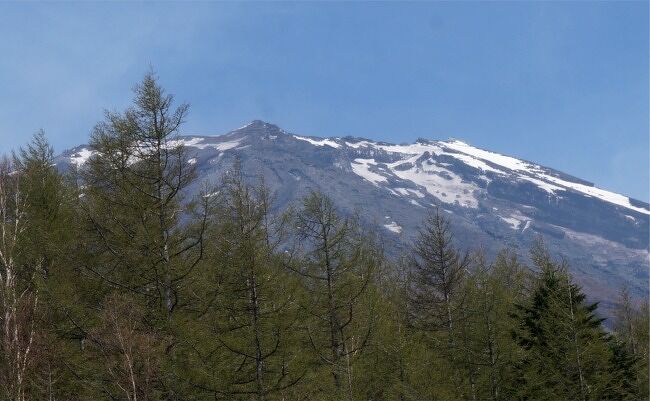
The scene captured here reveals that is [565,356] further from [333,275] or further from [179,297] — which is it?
[179,297]

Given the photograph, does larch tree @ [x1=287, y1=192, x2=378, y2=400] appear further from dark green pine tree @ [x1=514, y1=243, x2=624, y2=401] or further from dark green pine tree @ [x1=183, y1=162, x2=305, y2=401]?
dark green pine tree @ [x1=514, y1=243, x2=624, y2=401]

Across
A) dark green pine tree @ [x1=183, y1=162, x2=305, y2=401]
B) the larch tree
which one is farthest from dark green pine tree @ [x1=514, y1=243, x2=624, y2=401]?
dark green pine tree @ [x1=183, y1=162, x2=305, y2=401]

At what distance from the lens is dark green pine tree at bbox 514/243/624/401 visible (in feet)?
70.7

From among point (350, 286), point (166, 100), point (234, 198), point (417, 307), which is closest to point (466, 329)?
point (417, 307)

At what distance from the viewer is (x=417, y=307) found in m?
27.7

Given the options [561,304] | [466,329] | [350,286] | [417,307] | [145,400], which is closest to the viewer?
[145,400]

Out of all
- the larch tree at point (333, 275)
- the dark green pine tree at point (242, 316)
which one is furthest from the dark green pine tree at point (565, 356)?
the dark green pine tree at point (242, 316)

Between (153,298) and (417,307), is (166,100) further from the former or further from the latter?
(417,307)

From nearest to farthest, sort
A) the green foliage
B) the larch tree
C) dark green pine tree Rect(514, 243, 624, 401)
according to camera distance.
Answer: the green foliage, the larch tree, dark green pine tree Rect(514, 243, 624, 401)

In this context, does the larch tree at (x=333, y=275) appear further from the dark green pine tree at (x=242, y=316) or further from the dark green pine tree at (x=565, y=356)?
the dark green pine tree at (x=565, y=356)

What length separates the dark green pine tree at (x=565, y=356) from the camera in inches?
849

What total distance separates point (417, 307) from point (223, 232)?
521 inches

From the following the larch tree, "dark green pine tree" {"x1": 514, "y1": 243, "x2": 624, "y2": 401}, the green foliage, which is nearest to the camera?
the green foliage

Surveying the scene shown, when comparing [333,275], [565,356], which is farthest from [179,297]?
[565,356]
